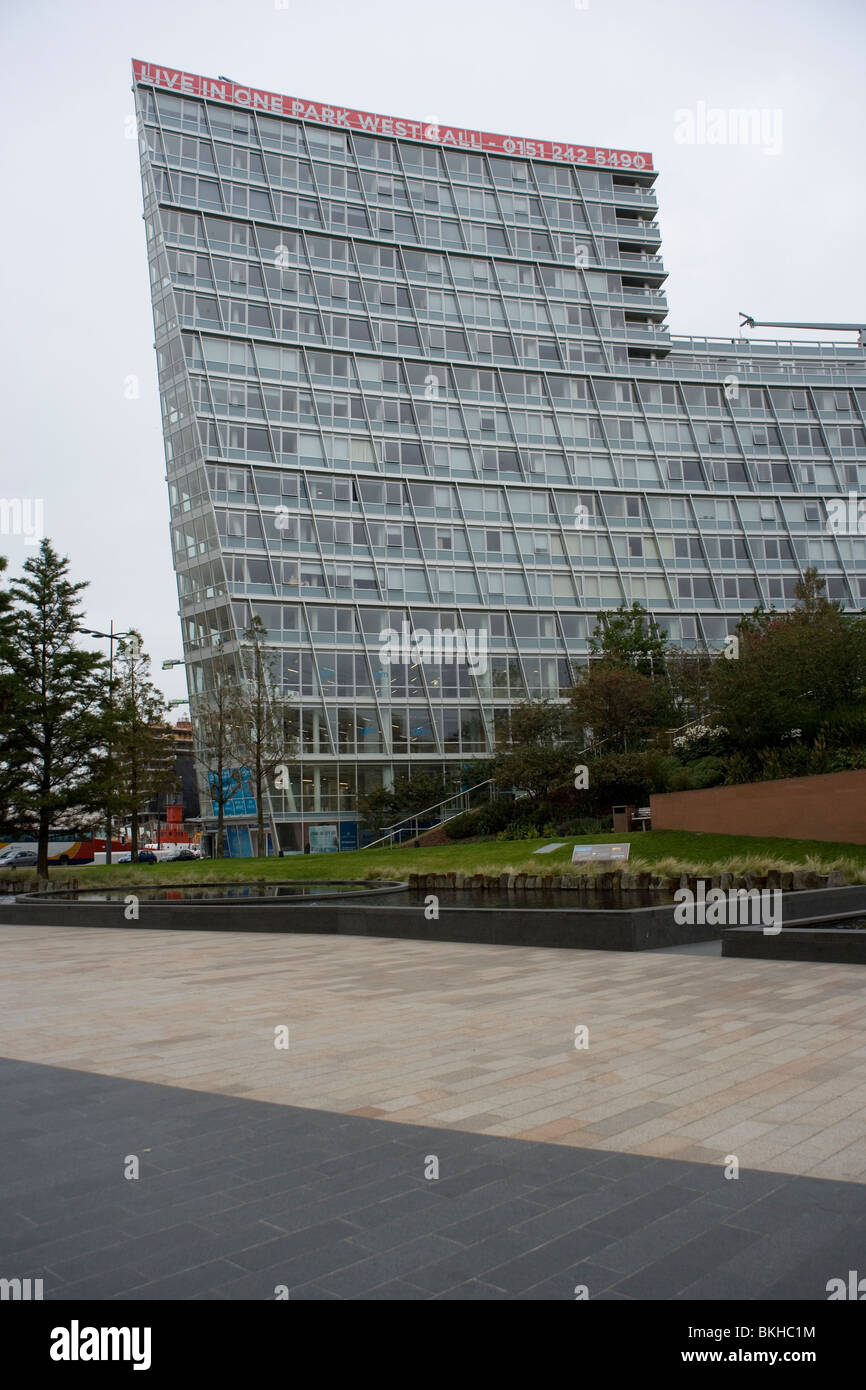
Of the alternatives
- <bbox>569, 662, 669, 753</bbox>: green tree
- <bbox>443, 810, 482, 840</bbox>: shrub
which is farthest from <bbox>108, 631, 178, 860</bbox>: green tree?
<bbox>569, 662, 669, 753</bbox>: green tree

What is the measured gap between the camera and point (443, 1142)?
557cm

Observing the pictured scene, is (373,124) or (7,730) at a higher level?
(373,124)

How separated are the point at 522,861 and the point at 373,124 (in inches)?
2092

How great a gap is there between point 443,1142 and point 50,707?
37.6 meters

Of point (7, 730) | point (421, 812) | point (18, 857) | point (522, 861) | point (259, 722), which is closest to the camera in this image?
point (522, 861)

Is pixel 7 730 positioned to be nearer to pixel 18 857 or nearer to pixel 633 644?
pixel 633 644

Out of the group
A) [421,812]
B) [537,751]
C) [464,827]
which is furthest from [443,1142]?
[421,812]

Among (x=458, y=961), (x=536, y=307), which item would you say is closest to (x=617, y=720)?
(x=458, y=961)

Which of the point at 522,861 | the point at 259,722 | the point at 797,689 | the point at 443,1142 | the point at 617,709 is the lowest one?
the point at 522,861

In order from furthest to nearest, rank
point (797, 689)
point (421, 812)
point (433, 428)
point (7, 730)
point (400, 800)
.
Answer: point (433, 428)
point (400, 800)
point (421, 812)
point (7, 730)
point (797, 689)

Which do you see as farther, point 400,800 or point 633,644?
point 633,644

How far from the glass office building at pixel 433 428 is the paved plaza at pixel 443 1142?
41937 mm

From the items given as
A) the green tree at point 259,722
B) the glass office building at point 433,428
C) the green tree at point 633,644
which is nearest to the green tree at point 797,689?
the green tree at point 633,644

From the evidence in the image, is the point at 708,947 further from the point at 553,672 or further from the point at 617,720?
the point at 553,672
